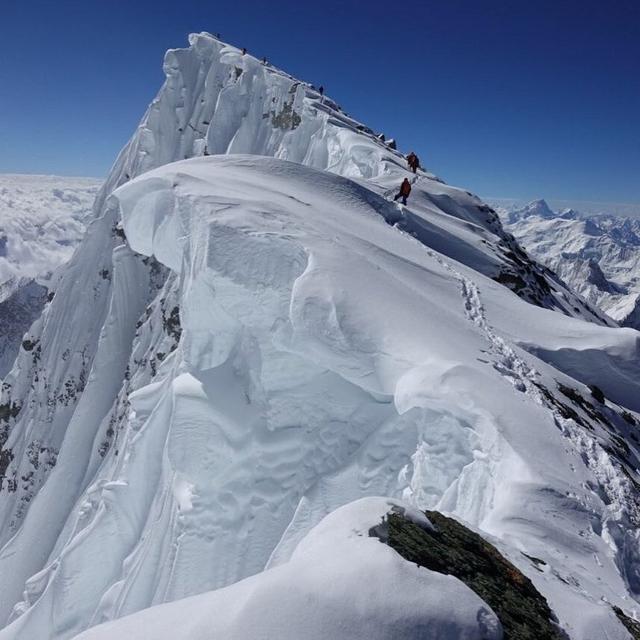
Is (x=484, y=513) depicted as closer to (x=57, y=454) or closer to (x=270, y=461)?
(x=270, y=461)

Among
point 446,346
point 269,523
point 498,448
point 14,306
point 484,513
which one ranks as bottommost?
point 14,306

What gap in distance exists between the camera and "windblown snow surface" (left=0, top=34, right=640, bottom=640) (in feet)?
13.0

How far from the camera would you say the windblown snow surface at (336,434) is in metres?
3.96

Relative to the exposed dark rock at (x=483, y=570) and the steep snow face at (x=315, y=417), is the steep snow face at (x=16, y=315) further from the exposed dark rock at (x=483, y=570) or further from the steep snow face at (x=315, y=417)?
the exposed dark rock at (x=483, y=570)

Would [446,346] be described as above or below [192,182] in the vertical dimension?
below

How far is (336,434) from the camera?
1112 cm

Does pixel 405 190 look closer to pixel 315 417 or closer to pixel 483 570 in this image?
pixel 315 417

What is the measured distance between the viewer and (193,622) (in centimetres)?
369

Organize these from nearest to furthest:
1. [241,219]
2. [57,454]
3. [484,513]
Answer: [484,513] → [241,219] → [57,454]

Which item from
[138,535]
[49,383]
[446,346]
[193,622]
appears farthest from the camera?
[49,383]

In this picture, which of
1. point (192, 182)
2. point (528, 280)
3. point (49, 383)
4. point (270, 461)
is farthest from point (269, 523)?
point (49, 383)

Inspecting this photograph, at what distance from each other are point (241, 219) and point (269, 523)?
7764mm

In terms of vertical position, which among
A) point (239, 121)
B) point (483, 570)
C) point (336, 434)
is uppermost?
point (239, 121)

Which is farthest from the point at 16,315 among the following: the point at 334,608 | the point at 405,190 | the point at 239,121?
the point at 334,608
